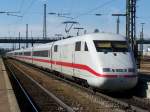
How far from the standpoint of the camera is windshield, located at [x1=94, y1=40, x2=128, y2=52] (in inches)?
702

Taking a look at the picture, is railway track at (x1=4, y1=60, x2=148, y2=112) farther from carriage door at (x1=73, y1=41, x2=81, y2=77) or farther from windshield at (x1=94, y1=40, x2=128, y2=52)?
windshield at (x1=94, y1=40, x2=128, y2=52)

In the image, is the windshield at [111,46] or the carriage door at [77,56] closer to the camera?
the windshield at [111,46]

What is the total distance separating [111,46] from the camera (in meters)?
18.0

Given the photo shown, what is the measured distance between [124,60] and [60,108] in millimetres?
4206

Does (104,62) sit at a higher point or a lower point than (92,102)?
higher

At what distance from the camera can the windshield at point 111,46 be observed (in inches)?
702

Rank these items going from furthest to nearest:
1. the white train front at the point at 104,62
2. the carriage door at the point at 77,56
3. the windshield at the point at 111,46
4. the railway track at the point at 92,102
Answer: the carriage door at the point at 77,56 → the windshield at the point at 111,46 → the white train front at the point at 104,62 → the railway track at the point at 92,102

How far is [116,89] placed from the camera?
16.9m

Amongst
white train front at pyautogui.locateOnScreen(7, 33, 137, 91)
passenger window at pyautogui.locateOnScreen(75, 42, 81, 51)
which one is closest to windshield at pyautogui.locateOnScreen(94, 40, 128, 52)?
white train front at pyautogui.locateOnScreen(7, 33, 137, 91)

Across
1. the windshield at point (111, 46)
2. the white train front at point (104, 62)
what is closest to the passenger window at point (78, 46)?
the white train front at point (104, 62)

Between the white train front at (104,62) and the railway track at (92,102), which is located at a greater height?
the white train front at (104,62)

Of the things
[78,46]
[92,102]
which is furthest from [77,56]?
Result: [92,102]

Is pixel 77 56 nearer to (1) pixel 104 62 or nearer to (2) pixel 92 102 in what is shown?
(1) pixel 104 62

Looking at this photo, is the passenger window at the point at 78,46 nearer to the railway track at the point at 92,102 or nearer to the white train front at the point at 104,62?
the white train front at the point at 104,62
